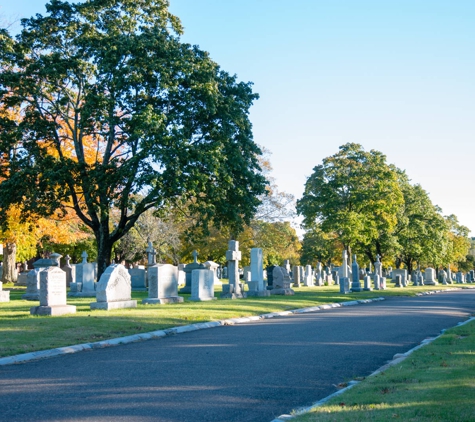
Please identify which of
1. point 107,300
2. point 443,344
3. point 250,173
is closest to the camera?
point 443,344

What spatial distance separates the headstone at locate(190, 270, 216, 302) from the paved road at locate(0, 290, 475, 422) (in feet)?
33.1

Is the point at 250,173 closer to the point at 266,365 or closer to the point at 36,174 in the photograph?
the point at 36,174

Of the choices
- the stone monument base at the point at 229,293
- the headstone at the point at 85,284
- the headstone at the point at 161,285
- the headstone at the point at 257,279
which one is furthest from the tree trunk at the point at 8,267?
the headstone at the point at 161,285

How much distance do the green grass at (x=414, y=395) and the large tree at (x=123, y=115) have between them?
610 inches

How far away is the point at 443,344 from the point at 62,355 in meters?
7.62

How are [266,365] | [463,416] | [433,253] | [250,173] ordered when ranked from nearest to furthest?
[463,416]
[266,365]
[250,173]
[433,253]

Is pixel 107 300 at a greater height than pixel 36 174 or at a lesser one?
lesser

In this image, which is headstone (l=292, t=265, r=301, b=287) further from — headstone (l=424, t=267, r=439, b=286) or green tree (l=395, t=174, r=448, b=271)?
headstone (l=424, t=267, r=439, b=286)

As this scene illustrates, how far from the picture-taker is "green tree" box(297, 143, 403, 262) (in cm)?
4838

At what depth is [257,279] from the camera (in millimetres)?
29594

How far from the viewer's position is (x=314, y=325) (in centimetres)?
1555

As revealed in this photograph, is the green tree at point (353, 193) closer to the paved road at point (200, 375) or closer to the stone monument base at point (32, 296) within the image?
the stone monument base at point (32, 296)

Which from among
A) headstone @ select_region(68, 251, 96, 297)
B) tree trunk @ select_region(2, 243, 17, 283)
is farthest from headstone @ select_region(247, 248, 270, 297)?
tree trunk @ select_region(2, 243, 17, 283)

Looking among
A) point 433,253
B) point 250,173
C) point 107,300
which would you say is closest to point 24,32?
point 250,173
